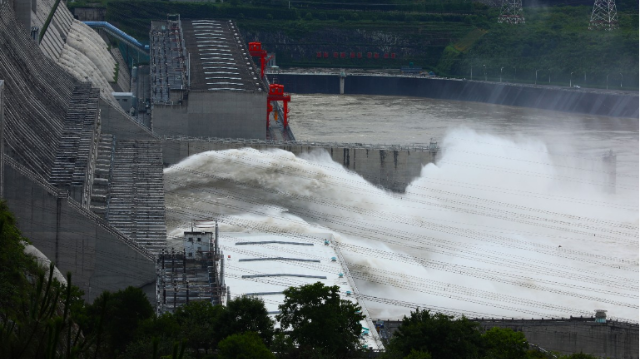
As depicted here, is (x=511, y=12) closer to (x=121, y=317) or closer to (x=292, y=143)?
(x=292, y=143)

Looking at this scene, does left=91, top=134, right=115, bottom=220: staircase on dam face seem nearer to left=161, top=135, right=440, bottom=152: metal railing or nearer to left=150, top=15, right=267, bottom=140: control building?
left=161, top=135, right=440, bottom=152: metal railing

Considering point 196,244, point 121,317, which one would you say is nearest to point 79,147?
point 196,244

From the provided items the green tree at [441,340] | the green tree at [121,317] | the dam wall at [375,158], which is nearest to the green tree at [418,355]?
the green tree at [441,340]

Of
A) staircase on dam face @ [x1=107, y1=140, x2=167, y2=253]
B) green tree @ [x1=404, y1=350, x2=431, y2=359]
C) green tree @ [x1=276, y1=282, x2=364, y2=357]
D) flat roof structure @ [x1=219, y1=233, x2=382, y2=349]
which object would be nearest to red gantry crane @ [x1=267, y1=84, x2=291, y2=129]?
staircase on dam face @ [x1=107, y1=140, x2=167, y2=253]

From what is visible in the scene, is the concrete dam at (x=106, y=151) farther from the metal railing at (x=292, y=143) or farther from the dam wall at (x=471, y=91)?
the dam wall at (x=471, y=91)

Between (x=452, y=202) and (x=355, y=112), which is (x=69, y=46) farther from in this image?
(x=452, y=202)
